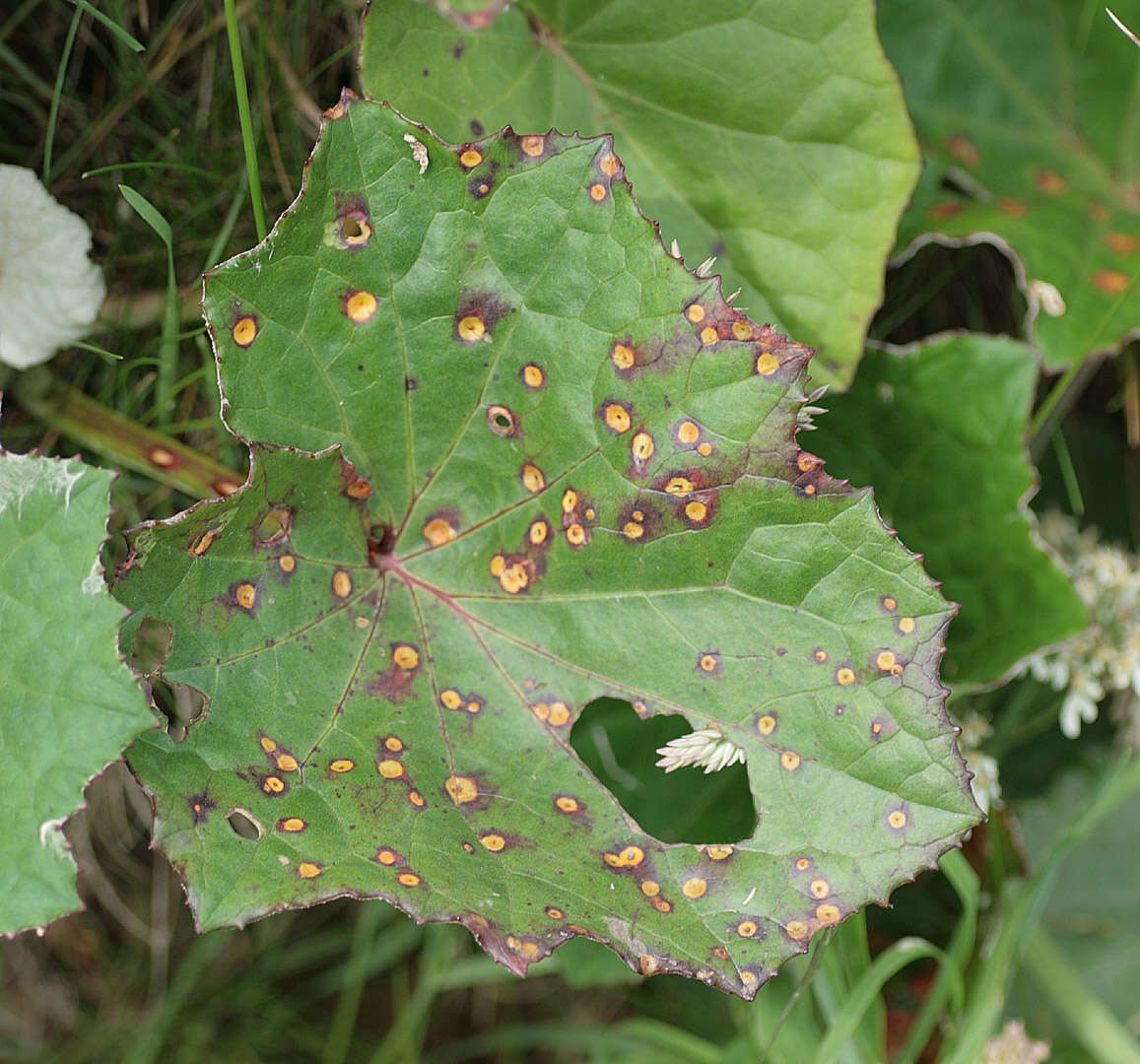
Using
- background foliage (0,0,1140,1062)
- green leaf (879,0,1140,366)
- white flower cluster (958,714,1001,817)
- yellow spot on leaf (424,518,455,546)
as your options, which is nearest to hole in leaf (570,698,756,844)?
background foliage (0,0,1140,1062)

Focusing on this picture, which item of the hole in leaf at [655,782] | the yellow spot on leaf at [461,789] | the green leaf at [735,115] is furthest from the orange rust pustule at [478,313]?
the hole in leaf at [655,782]

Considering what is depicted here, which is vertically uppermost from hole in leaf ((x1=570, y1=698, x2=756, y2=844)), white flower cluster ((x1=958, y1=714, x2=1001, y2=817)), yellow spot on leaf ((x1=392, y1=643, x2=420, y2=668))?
yellow spot on leaf ((x1=392, y1=643, x2=420, y2=668))

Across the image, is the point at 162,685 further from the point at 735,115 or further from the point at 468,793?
the point at 735,115

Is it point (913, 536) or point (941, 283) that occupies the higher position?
point (941, 283)

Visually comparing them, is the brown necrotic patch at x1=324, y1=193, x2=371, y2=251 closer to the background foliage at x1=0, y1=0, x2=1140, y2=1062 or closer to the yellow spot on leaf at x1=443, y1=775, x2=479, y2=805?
the background foliage at x1=0, y1=0, x2=1140, y2=1062

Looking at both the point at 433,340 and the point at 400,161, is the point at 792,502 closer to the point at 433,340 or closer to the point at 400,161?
the point at 433,340

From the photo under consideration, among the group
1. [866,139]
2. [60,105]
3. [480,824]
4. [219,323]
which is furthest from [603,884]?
[60,105]

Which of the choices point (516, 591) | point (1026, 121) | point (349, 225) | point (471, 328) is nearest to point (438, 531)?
point (516, 591)
